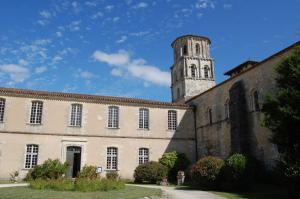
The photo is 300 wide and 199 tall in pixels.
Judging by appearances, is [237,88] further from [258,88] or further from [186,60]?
[186,60]

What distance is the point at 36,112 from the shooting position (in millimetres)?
23094

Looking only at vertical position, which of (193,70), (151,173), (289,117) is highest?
(193,70)

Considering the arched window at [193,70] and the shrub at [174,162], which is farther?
the arched window at [193,70]

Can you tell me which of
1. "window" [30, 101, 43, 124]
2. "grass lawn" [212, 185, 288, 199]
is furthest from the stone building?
"grass lawn" [212, 185, 288, 199]

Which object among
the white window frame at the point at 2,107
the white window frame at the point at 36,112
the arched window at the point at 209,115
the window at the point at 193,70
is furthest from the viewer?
the window at the point at 193,70

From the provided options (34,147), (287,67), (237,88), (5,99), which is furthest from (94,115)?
(287,67)

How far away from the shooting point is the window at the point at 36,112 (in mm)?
22953

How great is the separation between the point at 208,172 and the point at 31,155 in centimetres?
1324

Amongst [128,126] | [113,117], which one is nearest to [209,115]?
[128,126]

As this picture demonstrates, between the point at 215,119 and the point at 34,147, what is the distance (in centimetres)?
1415

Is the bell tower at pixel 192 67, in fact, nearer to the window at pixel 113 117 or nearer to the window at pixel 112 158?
the window at pixel 113 117

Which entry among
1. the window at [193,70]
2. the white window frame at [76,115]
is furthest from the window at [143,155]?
the window at [193,70]

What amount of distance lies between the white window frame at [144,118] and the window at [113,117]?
2.05 metres

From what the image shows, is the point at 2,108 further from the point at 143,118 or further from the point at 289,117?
the point at 289,117
